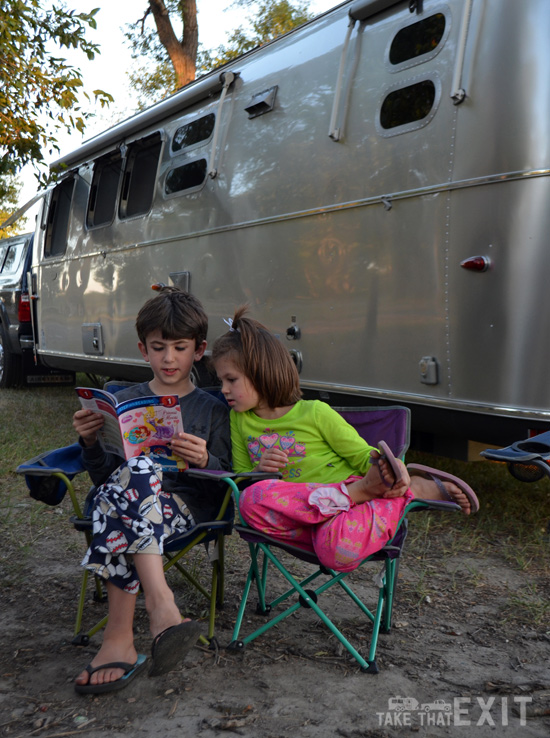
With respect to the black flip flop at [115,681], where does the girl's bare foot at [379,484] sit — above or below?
above

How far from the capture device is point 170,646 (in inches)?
83.0

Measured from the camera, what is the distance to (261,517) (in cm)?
239

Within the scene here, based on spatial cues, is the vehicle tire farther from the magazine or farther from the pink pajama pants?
the pink pajama pants

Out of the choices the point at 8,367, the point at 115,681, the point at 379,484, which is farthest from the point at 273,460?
the point at 8,367

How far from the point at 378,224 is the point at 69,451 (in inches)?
79.9

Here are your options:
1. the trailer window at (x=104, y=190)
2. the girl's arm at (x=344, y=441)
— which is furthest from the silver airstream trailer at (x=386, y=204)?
the girl's arm at (x=344, y=441)

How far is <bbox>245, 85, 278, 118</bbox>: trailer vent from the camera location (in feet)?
15.5

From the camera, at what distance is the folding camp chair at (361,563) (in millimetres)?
2371

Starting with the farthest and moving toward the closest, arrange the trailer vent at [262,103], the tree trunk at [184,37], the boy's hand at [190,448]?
the tree trunk at [184,37] → the trailer vent at [262,103] → the boy's hand at [190,448]

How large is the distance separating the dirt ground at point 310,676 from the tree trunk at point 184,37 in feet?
43.3

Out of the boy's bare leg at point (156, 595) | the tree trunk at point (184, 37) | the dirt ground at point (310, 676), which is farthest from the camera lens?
the tree trunk at point (184, 37)

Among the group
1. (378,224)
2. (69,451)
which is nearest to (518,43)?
(378,224)

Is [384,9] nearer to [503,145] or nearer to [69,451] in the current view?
[503,145]

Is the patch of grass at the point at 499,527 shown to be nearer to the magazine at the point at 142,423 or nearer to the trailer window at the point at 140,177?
the magazine at the point at 142,423
